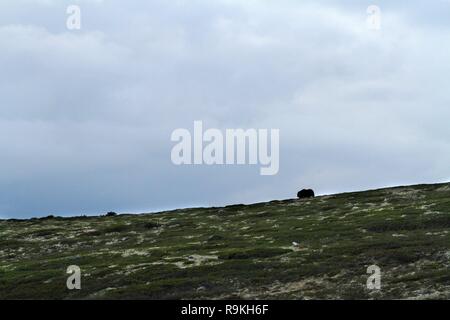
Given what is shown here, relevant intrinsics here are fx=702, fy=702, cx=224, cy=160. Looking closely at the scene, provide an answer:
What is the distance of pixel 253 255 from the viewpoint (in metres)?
66.9

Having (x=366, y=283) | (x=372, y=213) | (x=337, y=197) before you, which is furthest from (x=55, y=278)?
(x=337, y=197)

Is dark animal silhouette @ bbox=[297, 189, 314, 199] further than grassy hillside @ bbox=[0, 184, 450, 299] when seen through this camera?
Yes

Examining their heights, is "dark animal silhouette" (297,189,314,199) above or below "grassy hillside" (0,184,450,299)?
above

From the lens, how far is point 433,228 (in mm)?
73188

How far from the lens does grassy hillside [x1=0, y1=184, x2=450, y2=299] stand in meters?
53.4

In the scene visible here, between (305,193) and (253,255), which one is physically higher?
(305,193)

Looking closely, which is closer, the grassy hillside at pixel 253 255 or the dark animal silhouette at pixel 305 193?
the grassy hillside at pixel 253 255

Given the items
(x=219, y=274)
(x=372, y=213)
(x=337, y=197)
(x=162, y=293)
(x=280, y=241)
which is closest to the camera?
(x=162, y=293)

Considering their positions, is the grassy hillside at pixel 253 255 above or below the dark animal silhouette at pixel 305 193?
below

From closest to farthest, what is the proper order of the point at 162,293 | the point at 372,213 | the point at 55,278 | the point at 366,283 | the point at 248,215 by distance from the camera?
the point at 366,283
the point at 162,293
the point at 55,278
the point at 372,213
the point at 248,215

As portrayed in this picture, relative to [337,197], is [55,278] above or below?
below

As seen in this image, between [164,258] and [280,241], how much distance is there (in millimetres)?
13126

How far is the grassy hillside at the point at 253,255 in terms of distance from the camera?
53406 millimetres
